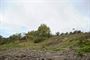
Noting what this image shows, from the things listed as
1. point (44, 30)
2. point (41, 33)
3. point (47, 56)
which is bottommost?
point (47, 56)

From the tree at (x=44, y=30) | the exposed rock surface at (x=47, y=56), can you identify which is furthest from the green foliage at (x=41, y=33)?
the exposed rock surface at (x=47, y=56)

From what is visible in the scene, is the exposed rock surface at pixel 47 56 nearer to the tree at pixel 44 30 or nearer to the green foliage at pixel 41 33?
the green foliage at pixel 41 33

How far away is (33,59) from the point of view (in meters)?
11.7

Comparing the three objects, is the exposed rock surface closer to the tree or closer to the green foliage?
the green foliage

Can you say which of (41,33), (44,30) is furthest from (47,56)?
(44,30)

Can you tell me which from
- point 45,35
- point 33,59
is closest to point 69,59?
point 33,59

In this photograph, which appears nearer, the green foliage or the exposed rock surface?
the exposed rock surface

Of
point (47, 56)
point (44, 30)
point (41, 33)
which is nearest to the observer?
point (47, 56)

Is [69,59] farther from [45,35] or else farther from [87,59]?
[45,35]

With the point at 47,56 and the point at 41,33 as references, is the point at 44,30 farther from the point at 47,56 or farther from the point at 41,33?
the point at 47,56

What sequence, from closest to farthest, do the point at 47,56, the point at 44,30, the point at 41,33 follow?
the point at 47,56 → the point at 41,33 → the point at 44,30

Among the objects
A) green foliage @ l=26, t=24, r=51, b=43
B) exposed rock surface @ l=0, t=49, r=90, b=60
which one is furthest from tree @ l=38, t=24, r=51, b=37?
exposed rock surface @ l=0, t=49, r=90, b=60

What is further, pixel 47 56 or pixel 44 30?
pixel 44 30

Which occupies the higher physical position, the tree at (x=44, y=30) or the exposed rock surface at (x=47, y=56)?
the tree at (x=44, y=30)
